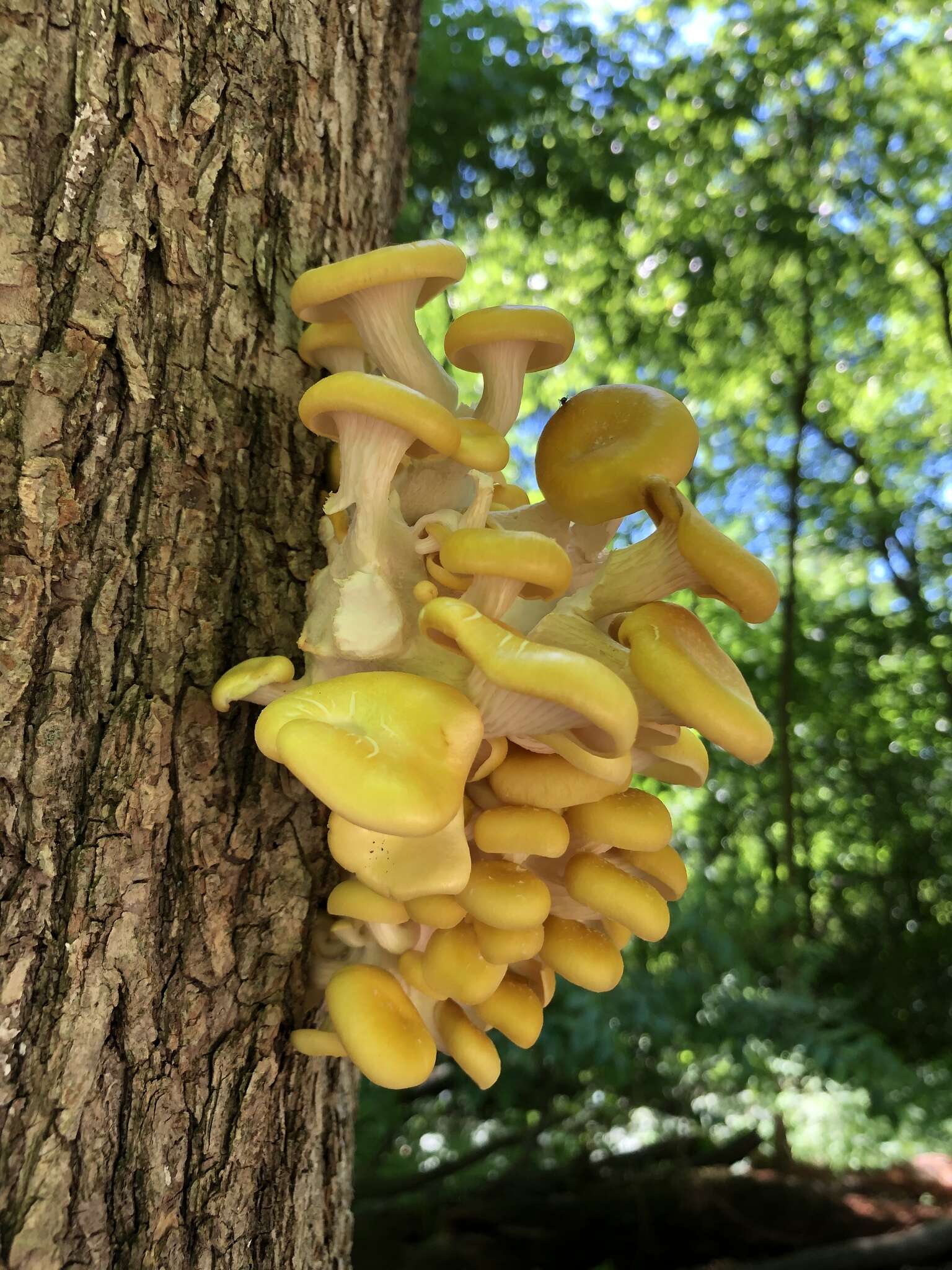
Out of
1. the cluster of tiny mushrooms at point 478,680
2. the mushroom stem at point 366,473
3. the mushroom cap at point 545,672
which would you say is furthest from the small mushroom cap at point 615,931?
the mushroom stem at point 366,473

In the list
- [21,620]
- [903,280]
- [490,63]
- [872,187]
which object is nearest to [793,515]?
[903,280]

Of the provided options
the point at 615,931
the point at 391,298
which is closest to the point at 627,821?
the point at 615,931

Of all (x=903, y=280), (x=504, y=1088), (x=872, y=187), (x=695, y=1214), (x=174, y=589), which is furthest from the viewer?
(x=903, y=280)

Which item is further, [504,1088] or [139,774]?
[504,1088]

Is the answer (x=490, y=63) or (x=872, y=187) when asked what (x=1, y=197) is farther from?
(x=872, y=187)

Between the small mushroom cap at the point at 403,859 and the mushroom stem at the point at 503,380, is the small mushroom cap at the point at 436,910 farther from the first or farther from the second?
the mushroom stem at the point at 503,380

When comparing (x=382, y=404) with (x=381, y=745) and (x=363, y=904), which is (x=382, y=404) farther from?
(x=363, y=904)

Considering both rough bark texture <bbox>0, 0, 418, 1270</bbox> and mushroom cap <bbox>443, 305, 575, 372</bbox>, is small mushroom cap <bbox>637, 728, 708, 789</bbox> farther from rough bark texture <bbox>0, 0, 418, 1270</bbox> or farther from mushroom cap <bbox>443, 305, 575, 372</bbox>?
mushroom cap <bbox>443, 305, 575, 372</bbox>
